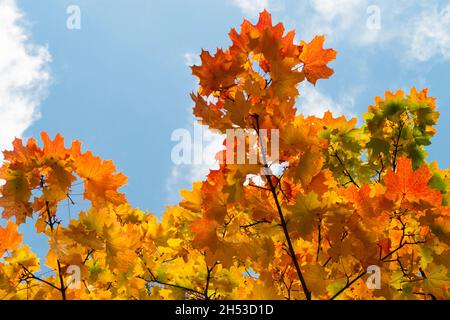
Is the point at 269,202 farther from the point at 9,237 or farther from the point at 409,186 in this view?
the point at 9,237

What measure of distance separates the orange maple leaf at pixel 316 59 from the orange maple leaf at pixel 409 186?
667mm

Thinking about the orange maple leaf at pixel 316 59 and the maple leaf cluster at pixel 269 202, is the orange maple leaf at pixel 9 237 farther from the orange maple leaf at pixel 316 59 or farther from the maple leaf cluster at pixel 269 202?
the orange maple leaf at pixel 316 59

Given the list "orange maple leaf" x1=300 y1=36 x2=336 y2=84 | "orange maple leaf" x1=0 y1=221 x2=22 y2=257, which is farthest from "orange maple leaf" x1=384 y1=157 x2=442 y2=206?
"orange maple leaf" x1=0 y1=221 x2=22 y2=257

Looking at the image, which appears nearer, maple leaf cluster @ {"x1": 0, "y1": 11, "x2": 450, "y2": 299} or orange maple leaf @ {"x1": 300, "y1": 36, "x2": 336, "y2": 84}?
maple leaf cluster @ {"x1": 0, "y1": 11, "x2": 450, "y2": 299}

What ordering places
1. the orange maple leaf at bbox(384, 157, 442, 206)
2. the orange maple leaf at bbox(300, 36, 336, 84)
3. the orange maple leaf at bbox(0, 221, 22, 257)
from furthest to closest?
the orange maple leaf at bbox(0, 221, 22, 257) → the orange maple leaf at bbox(300, 36, 336, 84) → the orange maple leaf at bbox(384, 157, 442, 206)

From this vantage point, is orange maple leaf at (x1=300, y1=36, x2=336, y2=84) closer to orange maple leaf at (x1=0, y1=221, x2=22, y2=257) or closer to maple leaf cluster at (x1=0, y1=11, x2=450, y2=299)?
maple leaf cluster at (x1=0, y1=11, x2=450, y2=299)

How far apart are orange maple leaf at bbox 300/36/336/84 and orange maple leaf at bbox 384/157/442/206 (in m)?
0.67

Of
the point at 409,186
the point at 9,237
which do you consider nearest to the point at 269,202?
the point at 409,186

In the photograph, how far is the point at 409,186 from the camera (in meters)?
1.74

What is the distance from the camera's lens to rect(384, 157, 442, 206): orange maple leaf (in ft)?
5.64

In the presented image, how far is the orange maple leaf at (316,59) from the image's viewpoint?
84.2 inches

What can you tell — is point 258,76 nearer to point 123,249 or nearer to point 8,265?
point 123,249

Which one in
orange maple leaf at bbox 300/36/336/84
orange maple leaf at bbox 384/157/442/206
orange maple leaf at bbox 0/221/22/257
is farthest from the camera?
orange maple leaf at bbox 0/221/22/257
